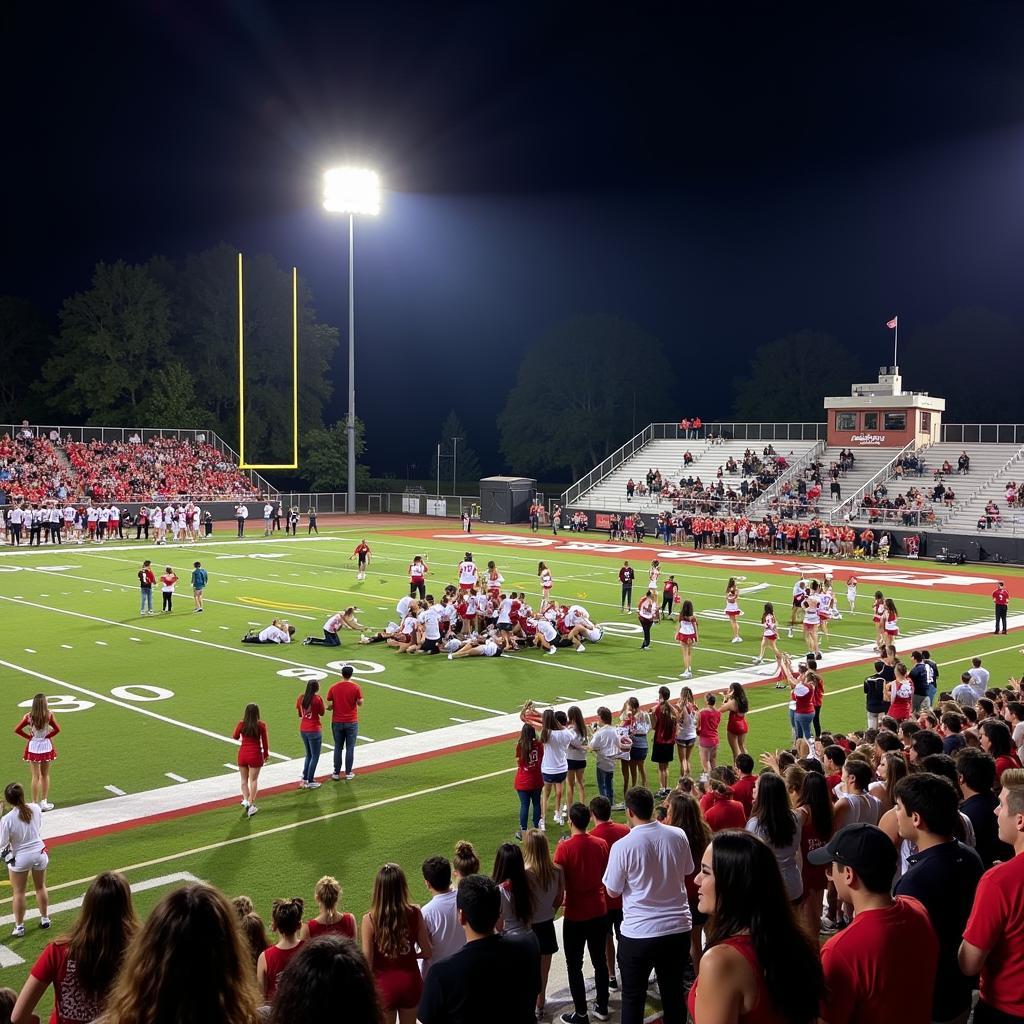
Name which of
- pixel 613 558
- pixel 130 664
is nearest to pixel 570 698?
pixel 130 664

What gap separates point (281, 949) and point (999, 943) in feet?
11.2

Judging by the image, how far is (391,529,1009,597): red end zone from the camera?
1356 inches

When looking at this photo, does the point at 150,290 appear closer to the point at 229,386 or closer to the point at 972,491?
the point at 229,386

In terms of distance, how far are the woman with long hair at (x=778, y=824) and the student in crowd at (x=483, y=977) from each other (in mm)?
2486

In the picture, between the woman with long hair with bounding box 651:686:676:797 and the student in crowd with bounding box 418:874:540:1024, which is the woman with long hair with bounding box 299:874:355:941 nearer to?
the student in crowd with bounding box 418:874:540:1024

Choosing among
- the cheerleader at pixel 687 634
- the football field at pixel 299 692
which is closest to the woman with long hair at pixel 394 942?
the football field at pixel 299 692

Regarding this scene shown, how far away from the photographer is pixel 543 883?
21.6ft

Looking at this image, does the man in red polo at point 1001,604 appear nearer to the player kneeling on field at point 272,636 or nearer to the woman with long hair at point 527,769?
the player kneeling on field at point 272,636

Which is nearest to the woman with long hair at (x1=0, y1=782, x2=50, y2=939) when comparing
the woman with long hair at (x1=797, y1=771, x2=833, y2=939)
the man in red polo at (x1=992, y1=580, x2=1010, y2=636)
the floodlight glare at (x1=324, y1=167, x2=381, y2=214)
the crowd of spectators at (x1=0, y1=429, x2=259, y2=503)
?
the woman with long hair at (x1=797, y1=771, x2=833, y2=939)

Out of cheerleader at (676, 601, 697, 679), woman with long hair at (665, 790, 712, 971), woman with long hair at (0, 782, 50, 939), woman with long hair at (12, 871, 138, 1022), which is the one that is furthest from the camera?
cheerleader at (676, 601, 697, 679)

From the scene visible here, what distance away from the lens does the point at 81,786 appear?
1253cm

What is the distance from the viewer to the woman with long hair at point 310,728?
12.5 metres

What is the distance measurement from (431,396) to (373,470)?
13.6m

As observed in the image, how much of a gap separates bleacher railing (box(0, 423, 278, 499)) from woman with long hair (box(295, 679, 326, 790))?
49.9 meters
